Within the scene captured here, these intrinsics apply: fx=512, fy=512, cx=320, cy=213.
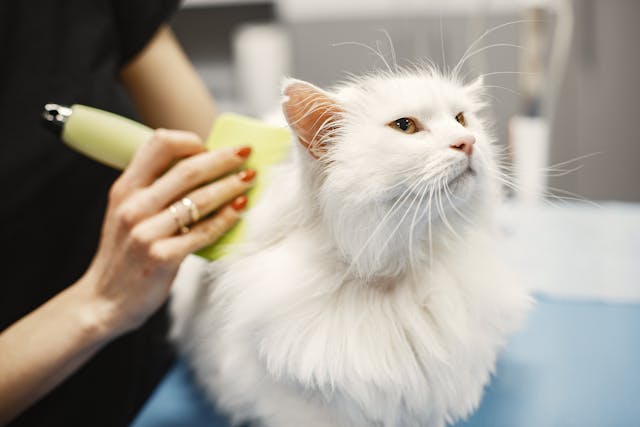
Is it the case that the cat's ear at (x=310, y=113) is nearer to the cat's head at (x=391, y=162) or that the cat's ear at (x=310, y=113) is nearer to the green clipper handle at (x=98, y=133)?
the cat's head at (x=391, y=162)

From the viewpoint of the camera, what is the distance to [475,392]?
1.30 feet

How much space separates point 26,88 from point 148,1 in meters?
0.19

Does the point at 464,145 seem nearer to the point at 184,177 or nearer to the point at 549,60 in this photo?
the point at 184,177

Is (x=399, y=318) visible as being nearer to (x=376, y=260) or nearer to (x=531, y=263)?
(x=376, y=260)

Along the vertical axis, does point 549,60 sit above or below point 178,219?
below

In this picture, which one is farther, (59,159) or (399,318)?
(59,159)

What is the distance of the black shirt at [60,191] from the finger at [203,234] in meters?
0.21

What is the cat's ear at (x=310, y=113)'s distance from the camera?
33 cm

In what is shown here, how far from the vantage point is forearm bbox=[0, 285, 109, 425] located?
0.42 meters

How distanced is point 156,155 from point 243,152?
0.24 ft

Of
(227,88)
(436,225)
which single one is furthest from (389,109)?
(227,88)

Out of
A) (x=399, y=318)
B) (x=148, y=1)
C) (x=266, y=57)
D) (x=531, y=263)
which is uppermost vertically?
(x=148, y=1)

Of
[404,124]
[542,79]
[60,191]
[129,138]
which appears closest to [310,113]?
[404,124]

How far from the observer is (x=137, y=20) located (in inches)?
25.1
